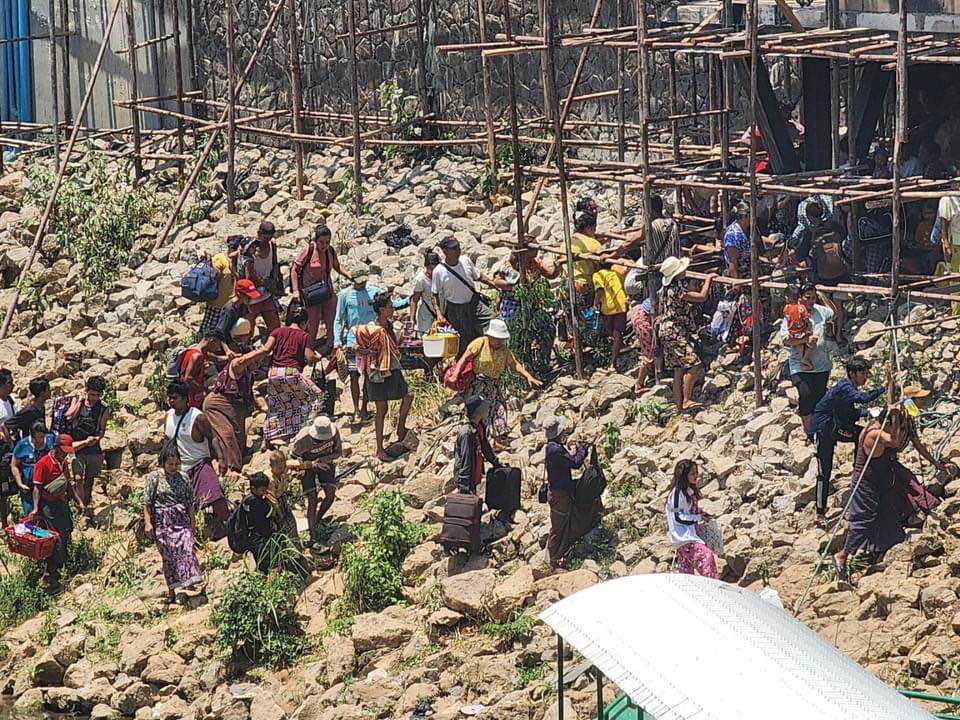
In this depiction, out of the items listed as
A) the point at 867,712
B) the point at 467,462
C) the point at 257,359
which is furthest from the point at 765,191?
the point at 867,712

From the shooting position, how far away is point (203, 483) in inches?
680

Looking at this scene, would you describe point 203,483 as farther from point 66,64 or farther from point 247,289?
point 66,64

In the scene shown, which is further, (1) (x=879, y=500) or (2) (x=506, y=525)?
(2) (x=506, y=525)

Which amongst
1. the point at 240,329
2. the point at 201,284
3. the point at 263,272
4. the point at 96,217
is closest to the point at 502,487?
the point at 240,329

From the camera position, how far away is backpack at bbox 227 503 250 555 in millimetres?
16594

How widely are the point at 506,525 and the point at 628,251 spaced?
9.52 ft

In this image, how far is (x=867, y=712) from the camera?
36.4 feet

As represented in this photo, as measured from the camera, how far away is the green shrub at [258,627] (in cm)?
1625

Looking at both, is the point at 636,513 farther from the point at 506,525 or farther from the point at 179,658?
the point at 179,658

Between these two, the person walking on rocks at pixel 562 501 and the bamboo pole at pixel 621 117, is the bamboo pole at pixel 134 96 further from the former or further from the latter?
the person walking on rocks at pixel 562 501

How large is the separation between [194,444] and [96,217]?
234 inches

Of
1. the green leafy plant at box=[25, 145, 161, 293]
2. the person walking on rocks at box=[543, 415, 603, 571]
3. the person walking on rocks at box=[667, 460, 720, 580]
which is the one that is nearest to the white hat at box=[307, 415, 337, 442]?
the person walking on rocks at box=[543, 415, 603, 571]

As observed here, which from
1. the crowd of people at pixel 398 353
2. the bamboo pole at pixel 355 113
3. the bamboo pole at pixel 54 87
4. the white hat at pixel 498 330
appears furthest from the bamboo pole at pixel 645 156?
the bamboo pole at pixel 54 87

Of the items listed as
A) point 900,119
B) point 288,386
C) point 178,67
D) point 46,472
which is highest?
point 178,67
